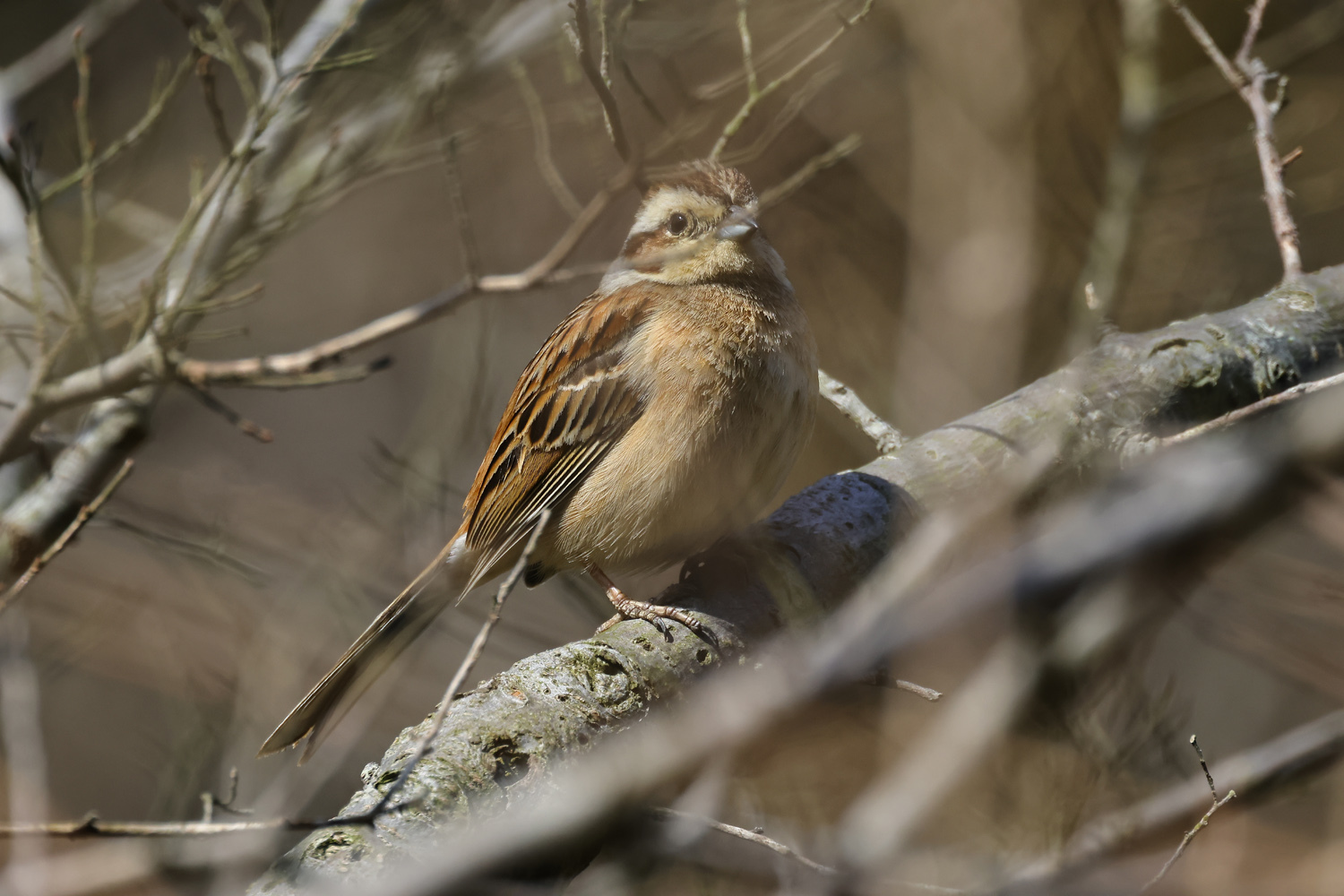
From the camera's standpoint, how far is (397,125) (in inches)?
207

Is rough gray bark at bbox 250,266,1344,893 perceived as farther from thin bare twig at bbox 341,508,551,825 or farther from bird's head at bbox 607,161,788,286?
bird's head at bbox 607,161,788,286

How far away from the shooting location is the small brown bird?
336 centimetres

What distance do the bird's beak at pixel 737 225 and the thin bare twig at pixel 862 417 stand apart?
0.58 m

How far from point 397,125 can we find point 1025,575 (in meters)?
4.08

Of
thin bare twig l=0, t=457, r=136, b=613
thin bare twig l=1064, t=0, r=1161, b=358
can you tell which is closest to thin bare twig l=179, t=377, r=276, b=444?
thin bare twig l=0, t=457, r=136, b=613

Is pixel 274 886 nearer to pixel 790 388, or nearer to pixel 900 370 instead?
pixel 790 388

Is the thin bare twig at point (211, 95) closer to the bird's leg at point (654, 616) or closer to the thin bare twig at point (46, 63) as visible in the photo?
the bird's leg at point (654, 616)

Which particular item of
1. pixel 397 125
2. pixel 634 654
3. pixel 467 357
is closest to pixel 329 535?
pixel 467 357

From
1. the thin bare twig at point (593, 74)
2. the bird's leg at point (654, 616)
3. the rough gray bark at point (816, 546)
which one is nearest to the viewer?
the rough gray bark at point (816, 546)

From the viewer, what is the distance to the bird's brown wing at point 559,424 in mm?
3604

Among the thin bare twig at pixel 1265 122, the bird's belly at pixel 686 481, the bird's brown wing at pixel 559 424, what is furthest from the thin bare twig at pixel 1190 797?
the bird's brown wing at pixel 559 424

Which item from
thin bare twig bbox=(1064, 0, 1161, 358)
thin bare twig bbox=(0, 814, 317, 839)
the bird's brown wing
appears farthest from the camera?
thin bare twig bbox=(1064, 0, 1161, 358)

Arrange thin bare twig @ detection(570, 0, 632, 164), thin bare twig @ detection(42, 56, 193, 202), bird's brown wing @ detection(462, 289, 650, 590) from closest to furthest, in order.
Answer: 1. thin bare twig @ detection(570, 0, 632, 164)
2. thin bare twig @ detection(42, 56, 193, 202)
3. bird's brown wing @ detection(462, 289, 650, 590)

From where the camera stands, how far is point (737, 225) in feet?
12.2
